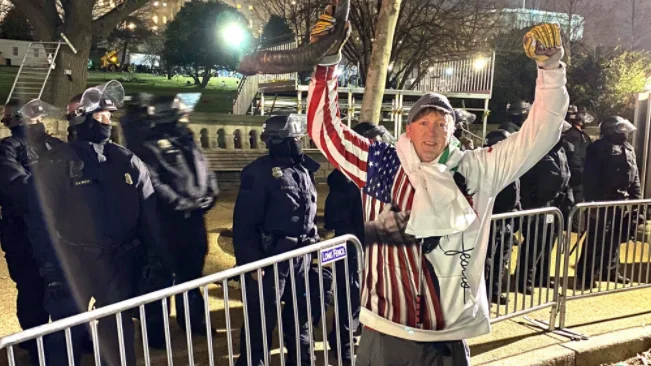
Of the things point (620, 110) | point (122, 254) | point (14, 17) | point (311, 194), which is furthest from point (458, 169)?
point (14, 17)

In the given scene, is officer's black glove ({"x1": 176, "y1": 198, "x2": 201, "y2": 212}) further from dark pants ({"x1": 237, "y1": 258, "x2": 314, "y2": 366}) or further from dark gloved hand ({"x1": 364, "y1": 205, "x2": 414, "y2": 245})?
dark gloved hand ({"x1": 364, "y1": 205, "x2": 414, "y2": 245})

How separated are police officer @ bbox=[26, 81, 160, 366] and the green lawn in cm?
1854

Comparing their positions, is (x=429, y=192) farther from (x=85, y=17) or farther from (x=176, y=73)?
(x=176, y=73)

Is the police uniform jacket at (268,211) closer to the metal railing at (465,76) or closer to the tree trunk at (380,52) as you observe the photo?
the tree trunk at (380,52)

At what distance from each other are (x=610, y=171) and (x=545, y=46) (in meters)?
4.54

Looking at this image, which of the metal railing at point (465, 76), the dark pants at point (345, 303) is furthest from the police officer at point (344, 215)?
the metal railing at point (465, 76)

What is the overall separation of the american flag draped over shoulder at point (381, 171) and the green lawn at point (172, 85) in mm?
19849

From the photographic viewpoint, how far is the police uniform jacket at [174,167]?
4.26m

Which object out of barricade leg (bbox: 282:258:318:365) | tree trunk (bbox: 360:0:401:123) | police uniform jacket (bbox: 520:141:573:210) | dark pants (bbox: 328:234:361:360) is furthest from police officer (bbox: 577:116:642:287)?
barricade leg (bbox: 282:258:318:365)

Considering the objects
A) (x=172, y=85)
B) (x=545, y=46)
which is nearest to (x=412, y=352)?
(x=545, y=46)

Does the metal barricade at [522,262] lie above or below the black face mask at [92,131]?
below

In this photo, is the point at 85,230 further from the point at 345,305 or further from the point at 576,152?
the point at 576,152

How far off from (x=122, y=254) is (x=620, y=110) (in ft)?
71.0

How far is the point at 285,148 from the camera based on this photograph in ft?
13.1
